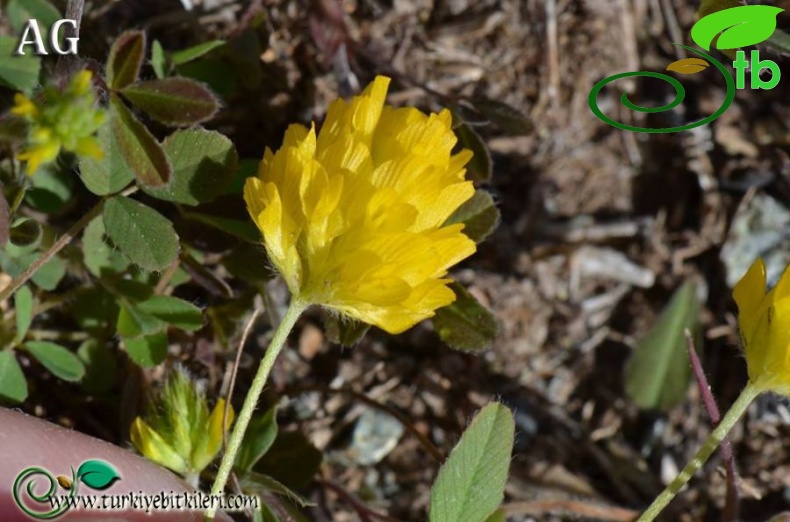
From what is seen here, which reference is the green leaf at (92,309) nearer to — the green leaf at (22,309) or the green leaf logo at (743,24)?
the green leaf at (22,309)

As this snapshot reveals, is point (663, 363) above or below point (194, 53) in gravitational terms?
below

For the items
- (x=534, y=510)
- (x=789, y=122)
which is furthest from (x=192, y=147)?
(x=789, y=122)

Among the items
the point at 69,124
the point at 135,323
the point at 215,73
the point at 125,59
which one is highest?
the point at 69,124

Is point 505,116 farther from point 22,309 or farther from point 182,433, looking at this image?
point 22,309

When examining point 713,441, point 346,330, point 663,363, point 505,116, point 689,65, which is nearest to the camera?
point 713,441

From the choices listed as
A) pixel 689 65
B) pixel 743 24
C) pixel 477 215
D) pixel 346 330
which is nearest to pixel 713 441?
pixel 477 215

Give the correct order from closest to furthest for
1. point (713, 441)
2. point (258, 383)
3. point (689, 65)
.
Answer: point (258, 383) < point (713, 441) < point (689, 65)

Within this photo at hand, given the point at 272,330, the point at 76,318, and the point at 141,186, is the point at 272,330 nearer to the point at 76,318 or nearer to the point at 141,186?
the point at 76,318
